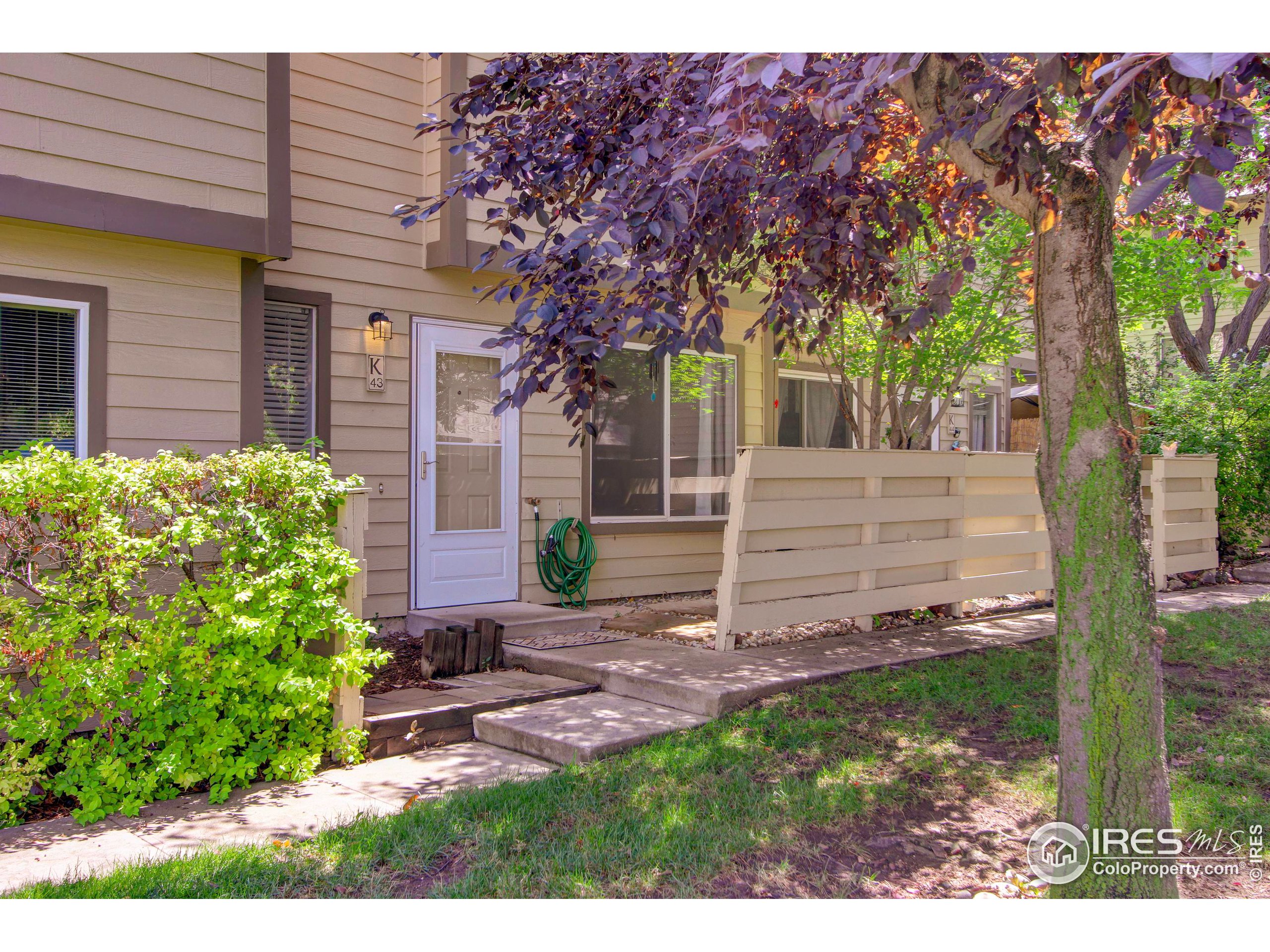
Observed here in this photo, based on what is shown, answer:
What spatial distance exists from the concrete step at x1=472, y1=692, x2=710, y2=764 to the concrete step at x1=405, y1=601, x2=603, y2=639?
1339mm

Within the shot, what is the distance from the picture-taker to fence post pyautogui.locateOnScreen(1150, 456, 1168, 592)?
873 centimetres

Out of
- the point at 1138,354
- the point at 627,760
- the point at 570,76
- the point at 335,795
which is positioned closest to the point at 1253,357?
the point at 1138,354

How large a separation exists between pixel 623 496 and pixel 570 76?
3.75m

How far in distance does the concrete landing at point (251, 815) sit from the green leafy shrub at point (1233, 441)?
866 centimetres

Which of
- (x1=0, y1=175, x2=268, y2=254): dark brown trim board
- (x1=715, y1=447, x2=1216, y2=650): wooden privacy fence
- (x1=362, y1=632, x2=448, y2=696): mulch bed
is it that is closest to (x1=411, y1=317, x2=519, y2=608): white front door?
(x1=362, y1=632, x2=448, y2=696): mulch bed

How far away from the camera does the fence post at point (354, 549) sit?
4.38 metres

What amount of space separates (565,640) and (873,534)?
228 cm

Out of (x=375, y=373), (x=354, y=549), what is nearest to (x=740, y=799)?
(x=354, y=549)

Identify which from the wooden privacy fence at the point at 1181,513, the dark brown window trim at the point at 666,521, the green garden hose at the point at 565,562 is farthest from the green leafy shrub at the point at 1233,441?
the green garden hose at the point at 565,562

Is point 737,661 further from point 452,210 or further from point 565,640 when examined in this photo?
→ point 452,210
